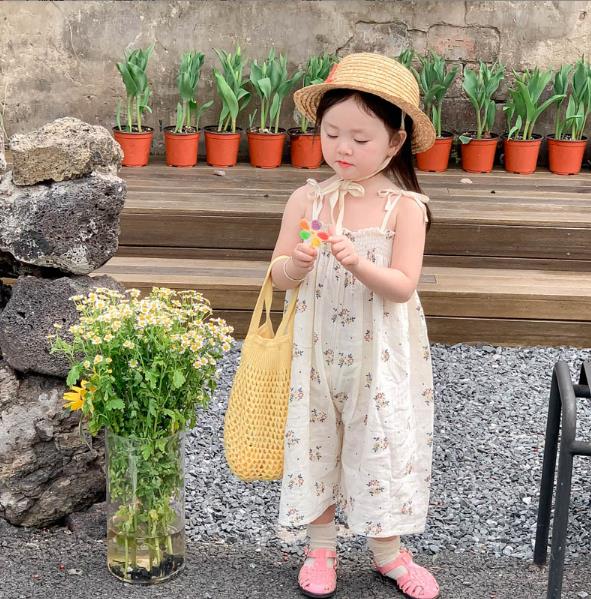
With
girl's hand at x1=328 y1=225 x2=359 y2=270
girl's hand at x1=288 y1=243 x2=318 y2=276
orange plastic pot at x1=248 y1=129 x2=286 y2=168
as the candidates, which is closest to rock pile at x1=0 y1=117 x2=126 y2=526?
girl's hand at x1=288 y1=243 x2=318 y2=276

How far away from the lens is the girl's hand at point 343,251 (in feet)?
7.21

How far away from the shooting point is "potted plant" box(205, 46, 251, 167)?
18.1 ft

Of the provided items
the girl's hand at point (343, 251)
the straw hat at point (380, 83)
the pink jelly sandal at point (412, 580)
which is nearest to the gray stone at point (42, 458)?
the pink jelly sandal at point (412, 580)

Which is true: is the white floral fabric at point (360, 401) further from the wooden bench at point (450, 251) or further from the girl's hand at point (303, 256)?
the wooden bench at point (450, 251)

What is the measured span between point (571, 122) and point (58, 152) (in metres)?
3.79

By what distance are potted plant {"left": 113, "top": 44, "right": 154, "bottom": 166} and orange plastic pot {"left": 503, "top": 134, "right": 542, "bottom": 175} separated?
205 centimetres

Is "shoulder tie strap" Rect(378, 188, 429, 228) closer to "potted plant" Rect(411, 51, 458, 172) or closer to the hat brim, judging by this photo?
the hat brim

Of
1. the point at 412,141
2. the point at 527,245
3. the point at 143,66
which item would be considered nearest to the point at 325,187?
the point at 412,141

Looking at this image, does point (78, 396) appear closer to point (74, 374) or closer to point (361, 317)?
point (74, 374)

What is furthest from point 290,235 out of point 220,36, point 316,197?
point 220,36

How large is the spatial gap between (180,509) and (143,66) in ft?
11.0

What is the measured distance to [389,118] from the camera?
2.31m

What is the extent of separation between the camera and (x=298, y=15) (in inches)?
227

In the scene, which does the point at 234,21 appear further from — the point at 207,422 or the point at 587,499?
the point at 587,499
